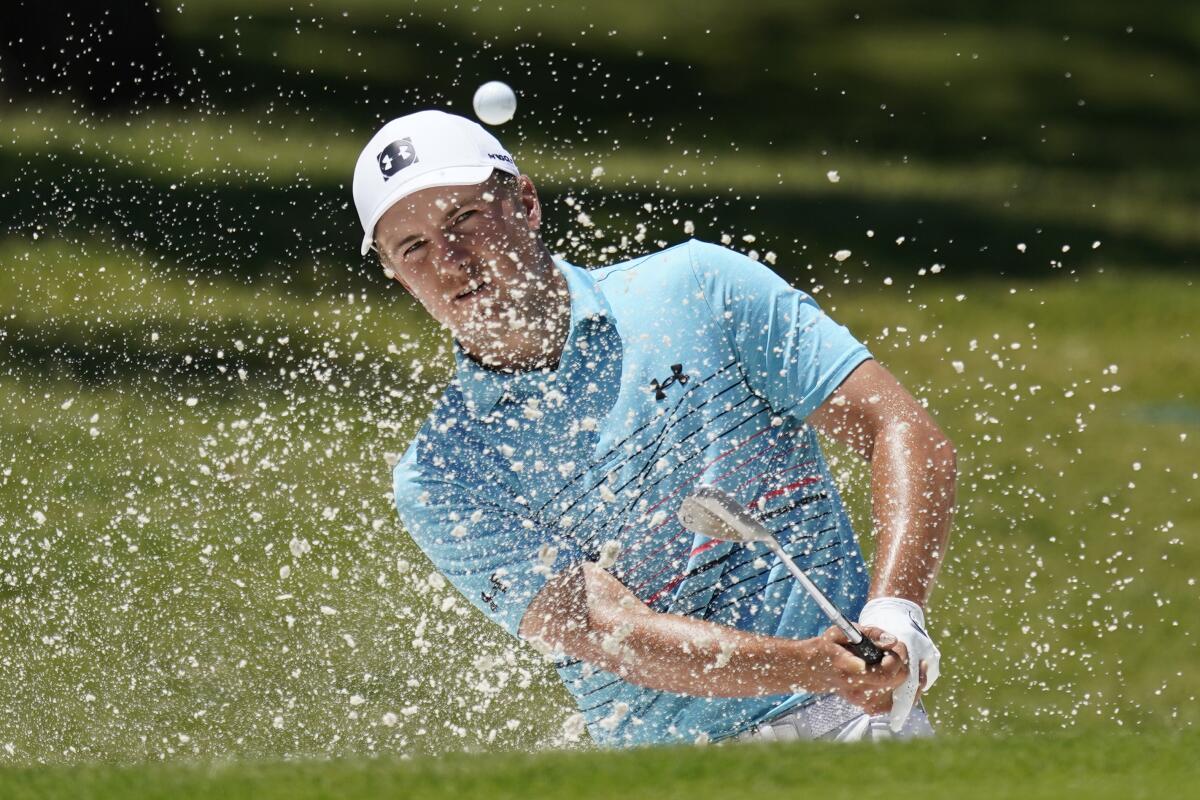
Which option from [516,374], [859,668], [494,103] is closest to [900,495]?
[859,668]

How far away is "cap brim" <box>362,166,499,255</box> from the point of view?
4.11 meters

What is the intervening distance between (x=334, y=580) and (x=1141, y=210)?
10742 mm

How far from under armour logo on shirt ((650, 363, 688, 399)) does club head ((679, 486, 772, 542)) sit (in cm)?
38

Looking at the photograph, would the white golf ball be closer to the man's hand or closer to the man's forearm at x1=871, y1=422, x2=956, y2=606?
the man's forearm at x1=871, y1=422, x2=956, y2=606

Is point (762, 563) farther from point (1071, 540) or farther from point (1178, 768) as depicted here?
point (1071, 540)

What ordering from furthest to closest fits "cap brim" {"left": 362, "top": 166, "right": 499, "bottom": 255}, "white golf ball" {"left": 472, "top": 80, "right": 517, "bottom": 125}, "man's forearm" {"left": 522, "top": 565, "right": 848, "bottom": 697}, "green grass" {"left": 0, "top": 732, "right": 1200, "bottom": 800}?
1. "white golf ball" {"left": 472, "top": 80, "right": 517, "bottom": 125}
2. "cap brim" {"left": 362, "top": 166, "right": 499, "bottom": 255}
3. "man's forearm" {"left": 522, "top": 565, "right": 848, "bottom": 697}
4. "green grass" {"left": 0, "top": 732, "right": 1200, "bottom": 800}

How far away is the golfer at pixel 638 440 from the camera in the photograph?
400 cm

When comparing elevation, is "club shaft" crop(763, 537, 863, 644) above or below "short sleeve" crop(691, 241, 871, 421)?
below

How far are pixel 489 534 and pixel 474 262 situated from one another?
1.90 ft

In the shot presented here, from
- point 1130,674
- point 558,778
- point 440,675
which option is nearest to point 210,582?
point 440,675

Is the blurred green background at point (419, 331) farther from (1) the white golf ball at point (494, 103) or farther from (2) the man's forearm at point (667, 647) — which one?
(2) the man's forearm at point (667, 647)

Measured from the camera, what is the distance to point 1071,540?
8.91m

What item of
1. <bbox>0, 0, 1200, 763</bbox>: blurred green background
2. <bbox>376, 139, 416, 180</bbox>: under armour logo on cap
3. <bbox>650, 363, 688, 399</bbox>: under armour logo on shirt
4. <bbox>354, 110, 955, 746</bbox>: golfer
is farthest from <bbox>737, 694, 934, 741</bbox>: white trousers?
<bbox>0, 0, 1200, 763</bbox>: blurred green background

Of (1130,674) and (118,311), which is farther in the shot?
(118,311)
